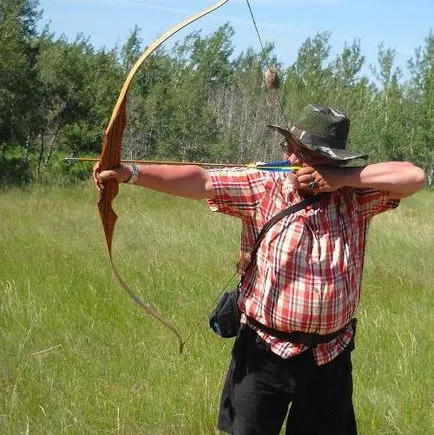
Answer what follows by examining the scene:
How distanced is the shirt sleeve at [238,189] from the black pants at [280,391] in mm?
371

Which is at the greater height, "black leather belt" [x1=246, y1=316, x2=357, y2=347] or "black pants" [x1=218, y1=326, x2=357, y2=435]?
"black leather belt" [x1=246, y1=316, x2=357, y2=347]

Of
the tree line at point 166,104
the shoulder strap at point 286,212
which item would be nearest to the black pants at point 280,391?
the shoulder strap at point 286,212

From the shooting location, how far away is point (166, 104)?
78.9 feet

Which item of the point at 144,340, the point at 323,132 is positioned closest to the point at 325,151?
the point at 323,132

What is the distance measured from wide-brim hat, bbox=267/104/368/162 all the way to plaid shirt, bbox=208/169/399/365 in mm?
134

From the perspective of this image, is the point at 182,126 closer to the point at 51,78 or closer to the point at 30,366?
the point at 51,78

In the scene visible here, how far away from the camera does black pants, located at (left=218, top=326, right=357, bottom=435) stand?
7.09 feet

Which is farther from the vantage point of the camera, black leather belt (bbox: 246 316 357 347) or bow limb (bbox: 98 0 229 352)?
black leather belt (bbox: 246 316 357 347)

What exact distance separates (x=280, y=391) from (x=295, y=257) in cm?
41

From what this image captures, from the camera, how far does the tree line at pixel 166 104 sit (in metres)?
17.5

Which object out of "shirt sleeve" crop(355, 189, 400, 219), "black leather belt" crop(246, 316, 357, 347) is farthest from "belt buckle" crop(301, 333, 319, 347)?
"shirt sleeve" crop(355, 189, 400, 219)

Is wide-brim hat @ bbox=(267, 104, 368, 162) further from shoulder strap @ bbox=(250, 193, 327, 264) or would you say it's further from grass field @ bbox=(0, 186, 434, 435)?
grass field @ bbox=(0, 186, 434, 435)

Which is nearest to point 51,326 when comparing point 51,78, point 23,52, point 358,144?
point 23,52

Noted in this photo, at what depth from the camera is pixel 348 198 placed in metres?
2.24
